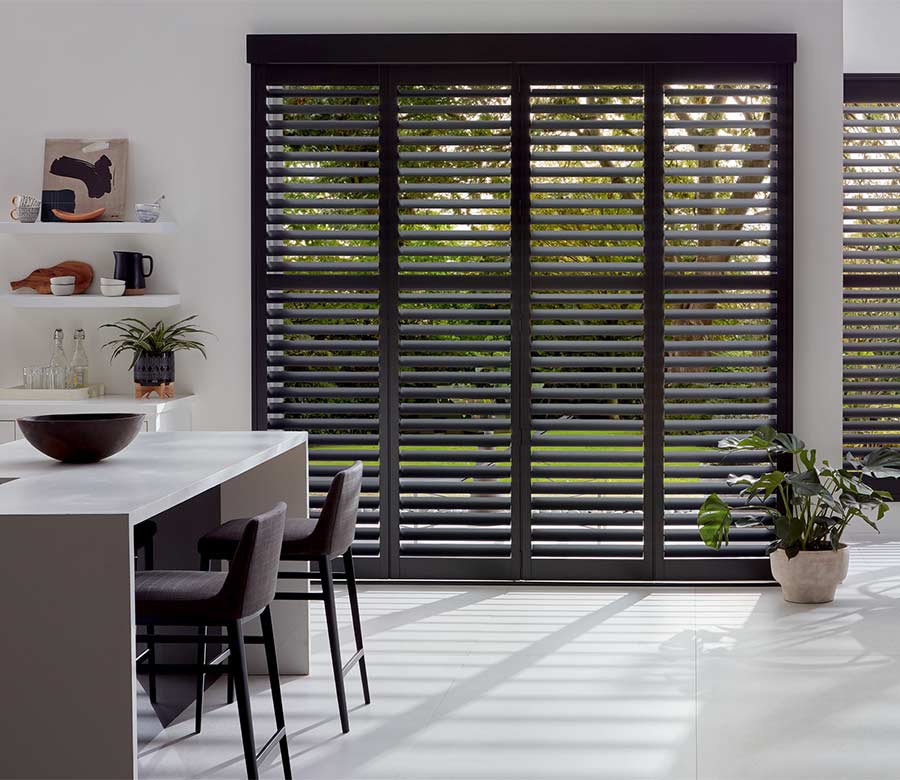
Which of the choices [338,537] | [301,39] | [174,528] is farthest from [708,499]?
[301,39]

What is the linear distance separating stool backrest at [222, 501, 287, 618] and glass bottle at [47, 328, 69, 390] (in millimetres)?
2845

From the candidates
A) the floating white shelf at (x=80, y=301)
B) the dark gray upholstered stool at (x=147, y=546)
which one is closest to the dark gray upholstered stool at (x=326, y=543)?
the dark gray upholstered stool at (x=147, y=546)

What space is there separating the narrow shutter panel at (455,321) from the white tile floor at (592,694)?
15.2 inches

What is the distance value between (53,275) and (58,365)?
432 millimetres

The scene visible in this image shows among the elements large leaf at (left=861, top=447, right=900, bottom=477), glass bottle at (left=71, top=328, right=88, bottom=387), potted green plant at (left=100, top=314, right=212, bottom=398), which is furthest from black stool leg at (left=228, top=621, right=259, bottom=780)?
large leaf at (left=861, top=447, right=900, bottom=477)

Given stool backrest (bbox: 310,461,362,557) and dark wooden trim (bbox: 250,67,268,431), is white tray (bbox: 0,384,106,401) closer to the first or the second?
dark wooden trim (bbox: 250,67,268,431)

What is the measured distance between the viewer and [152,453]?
10.3ft

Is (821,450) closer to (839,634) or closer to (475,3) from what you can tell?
(839,634)

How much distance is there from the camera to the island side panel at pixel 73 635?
81.7 inches

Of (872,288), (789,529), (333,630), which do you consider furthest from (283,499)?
(872,288)

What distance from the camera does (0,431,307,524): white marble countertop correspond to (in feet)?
7.23

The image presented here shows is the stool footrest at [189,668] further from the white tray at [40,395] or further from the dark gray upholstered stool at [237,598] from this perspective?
the white tray at [40,395]

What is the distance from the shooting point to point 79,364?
17.1ft

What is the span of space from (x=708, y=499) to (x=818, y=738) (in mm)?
1740
